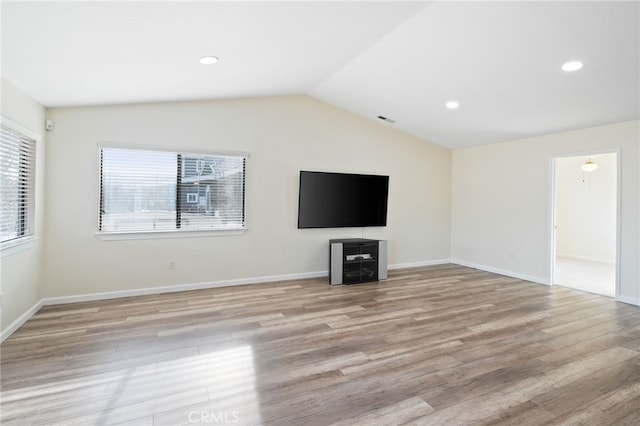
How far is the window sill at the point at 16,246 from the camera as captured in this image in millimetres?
3049

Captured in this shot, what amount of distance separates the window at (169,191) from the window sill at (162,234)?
5cm

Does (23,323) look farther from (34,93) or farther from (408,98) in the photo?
(408,98)

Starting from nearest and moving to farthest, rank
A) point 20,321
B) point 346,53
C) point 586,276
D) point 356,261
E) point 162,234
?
point 20,321
point 346,53
point 162,234
point 356,261
point 586,276

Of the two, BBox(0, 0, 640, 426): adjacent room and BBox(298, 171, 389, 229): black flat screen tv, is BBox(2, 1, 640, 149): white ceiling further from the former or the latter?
BBox(298, 171, 389, 229): black flat screen tv

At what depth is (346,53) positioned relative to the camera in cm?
372

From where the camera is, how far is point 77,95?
3.68 m

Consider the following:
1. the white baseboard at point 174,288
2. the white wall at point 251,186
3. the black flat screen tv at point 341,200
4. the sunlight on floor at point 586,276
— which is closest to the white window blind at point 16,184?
the white wall at point 251,186

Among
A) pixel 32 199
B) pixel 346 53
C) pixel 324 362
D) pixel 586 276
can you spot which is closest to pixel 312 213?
pixel 346 53

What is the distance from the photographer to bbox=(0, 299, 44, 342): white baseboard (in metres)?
3.10

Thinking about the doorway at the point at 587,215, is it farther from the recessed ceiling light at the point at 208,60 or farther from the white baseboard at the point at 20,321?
the white baseboard at the point at 20,321

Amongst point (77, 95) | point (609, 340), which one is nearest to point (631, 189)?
point (609, 340)

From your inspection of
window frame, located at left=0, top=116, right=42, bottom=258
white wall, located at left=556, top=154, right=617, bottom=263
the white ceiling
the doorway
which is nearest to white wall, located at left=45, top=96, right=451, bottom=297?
window frame, located at left=0, top=116, right=42, bottom=258

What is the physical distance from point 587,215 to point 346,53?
23.5ft

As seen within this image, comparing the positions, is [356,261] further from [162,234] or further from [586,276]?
[586,276]
